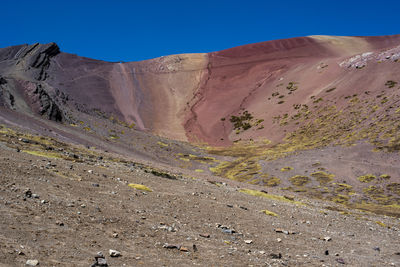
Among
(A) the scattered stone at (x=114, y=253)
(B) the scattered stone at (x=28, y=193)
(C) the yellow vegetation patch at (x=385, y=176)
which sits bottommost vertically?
(C) the yellow vegetation patch at (x=385, y=176)

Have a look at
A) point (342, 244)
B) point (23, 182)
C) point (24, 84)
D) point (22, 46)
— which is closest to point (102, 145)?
point (24, 84)

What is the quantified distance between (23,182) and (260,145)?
7684 centimetres

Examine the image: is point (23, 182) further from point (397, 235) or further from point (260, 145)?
point (260, 145)

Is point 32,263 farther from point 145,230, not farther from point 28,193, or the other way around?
point 28,193

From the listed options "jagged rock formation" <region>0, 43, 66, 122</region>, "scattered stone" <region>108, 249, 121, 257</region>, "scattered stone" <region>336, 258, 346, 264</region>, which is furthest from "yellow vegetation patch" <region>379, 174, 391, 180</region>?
"jagged rock formation" <region>0, 43, 66, 122</region>

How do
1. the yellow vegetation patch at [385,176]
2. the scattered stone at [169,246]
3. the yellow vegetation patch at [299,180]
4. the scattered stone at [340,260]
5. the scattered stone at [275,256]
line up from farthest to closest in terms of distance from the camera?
the yellow vegetation patch at [299,180]
the yellow vegetation patch at [385,176]
the scattered stone at [340,260]
the scattered stone at [275,256]
the scattered stone at [169,246]

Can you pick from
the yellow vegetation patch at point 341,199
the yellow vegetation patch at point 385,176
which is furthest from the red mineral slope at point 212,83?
the yellow vegetation patch at point 341,199

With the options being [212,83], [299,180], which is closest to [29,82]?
[299,180]

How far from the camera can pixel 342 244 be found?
57.7ft

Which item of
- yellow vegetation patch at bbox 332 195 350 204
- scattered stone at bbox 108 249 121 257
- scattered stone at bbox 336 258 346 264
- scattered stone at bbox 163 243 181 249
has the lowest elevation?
yellow vegetation patch at bbox 332 195 350 204

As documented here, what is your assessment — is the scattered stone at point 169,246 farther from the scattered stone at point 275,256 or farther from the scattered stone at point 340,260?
the scattered stone at point 340,260

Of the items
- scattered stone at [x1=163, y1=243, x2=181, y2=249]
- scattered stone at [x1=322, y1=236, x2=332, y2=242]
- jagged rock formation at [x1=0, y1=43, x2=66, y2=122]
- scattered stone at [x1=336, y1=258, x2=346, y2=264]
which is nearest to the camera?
scattered stone at [x1=163, y1=243, x2=181, y2=249]

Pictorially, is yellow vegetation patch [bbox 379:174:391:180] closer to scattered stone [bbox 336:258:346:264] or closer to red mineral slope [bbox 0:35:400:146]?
red mineral slope [bbox 0:35:400:146]

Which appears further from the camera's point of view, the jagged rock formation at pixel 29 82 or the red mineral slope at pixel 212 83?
the red mineral slope at pixel 212 83
